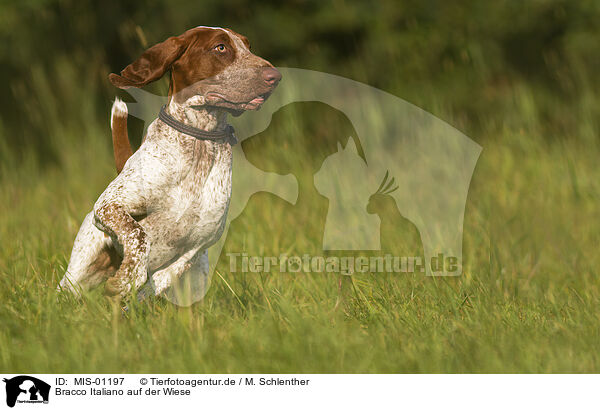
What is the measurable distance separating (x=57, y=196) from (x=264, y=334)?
133 inches

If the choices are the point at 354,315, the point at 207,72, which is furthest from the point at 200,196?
the point at 354,315

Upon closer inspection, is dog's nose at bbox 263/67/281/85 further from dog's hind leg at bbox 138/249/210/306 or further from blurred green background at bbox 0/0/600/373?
blurred green background at bbox 0/0/600/373

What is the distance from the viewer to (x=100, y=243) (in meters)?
3.37

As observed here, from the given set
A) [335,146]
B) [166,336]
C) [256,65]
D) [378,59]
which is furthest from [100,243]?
[378,59]

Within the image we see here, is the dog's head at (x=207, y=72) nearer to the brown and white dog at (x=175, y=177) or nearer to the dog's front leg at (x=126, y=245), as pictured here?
the brown and white dog at (x=175, y=177)

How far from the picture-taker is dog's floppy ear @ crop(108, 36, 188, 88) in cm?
324

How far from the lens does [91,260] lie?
3402mm

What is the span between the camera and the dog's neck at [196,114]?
334 cm

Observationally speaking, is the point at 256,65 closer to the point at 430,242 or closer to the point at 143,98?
the point at 143,98
